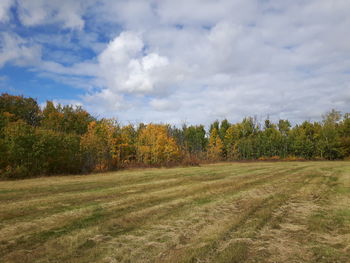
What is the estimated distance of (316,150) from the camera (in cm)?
6191

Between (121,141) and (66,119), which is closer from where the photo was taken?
(121,141)

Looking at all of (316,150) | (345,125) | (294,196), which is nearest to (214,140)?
(316,150)

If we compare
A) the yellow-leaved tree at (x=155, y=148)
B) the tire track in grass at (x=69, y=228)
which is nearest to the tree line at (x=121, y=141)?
the yellow-leaved tree at (x=155, y=148)

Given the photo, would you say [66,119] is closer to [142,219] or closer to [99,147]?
[99,147]

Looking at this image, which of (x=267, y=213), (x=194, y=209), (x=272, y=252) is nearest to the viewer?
(x=272, y=252)

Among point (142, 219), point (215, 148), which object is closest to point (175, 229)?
point (142, 219)

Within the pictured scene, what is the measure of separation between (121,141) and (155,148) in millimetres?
6629

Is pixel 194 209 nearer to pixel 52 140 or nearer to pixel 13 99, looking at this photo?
pixel 52 140

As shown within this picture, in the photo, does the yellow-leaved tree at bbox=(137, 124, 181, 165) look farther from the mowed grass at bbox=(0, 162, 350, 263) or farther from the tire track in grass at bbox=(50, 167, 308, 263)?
the tire track in grass at bbox=(50, 167, 308, 263)

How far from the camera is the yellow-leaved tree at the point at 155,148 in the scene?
131 feet

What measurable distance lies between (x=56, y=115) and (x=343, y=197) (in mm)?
52865

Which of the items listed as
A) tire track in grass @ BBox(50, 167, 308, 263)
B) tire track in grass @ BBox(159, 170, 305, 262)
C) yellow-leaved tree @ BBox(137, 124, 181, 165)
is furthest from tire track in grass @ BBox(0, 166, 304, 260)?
yellow-leaved tree @ BBox(137, 124, 181, 165)

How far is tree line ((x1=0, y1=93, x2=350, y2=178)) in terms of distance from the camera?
21594mm

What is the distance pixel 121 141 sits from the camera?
3656cm
